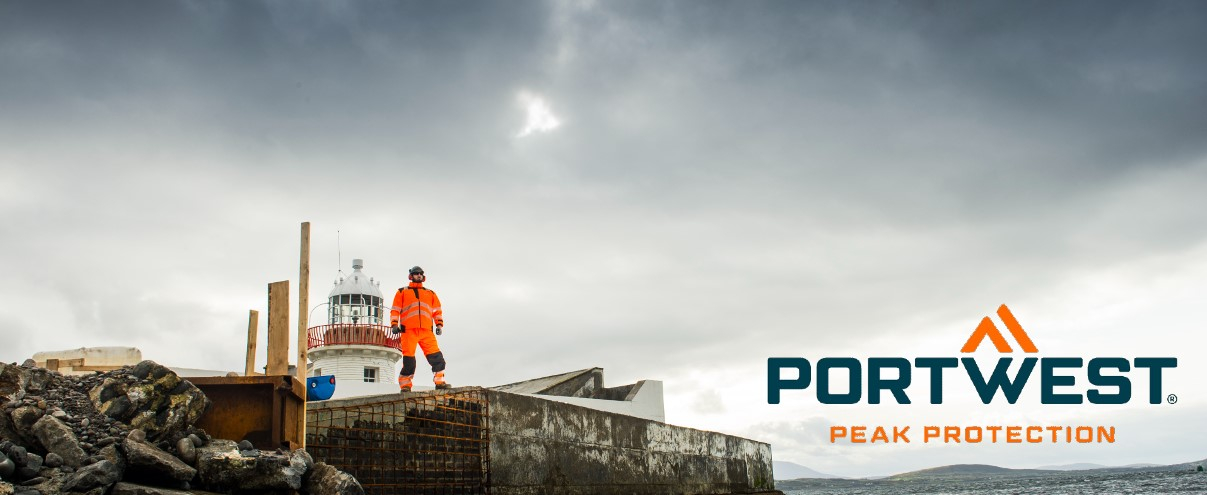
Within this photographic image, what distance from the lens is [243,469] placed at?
575 cm

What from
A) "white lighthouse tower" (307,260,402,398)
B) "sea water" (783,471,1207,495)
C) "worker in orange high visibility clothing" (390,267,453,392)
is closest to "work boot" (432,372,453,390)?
"worker in orange high visibility clothing" (390,267,453,392)

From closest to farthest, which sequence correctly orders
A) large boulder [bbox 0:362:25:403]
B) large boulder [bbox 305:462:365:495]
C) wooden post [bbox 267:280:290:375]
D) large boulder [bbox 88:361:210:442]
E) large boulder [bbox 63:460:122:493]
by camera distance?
large boulder [bbox 63:460:122:493], large boulder [bbox 0:362:25:403], large boulder [bbox 88:361:210:442], large boulder [bbox 305:462:365:495], wooden post [bbox 267:280:290:375]

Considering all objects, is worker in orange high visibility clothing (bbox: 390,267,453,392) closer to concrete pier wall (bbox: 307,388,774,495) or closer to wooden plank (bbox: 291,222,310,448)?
concrete pier wall (bbox: 307,388,774,495)

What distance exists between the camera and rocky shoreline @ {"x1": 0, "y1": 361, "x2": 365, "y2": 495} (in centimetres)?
515

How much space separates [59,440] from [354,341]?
1697 centimetres

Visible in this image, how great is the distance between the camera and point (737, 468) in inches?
656

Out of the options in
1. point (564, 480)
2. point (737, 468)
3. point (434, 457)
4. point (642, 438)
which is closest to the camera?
point (434, 457)

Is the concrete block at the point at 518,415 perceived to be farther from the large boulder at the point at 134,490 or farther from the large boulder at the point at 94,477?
the large boulder at the point at 94,477

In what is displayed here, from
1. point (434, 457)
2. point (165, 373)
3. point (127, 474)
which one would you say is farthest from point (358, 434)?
point (127, 474)

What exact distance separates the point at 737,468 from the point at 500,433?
832cm

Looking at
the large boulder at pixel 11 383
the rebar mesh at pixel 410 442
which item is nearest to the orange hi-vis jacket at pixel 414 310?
the rebar mesh at pixel 410 442

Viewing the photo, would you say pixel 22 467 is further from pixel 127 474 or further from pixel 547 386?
pixel 547 386

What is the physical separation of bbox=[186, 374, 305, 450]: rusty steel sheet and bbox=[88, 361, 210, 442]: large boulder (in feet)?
1.45

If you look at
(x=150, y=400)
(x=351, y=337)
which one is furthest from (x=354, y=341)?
(x=150, y=400)
